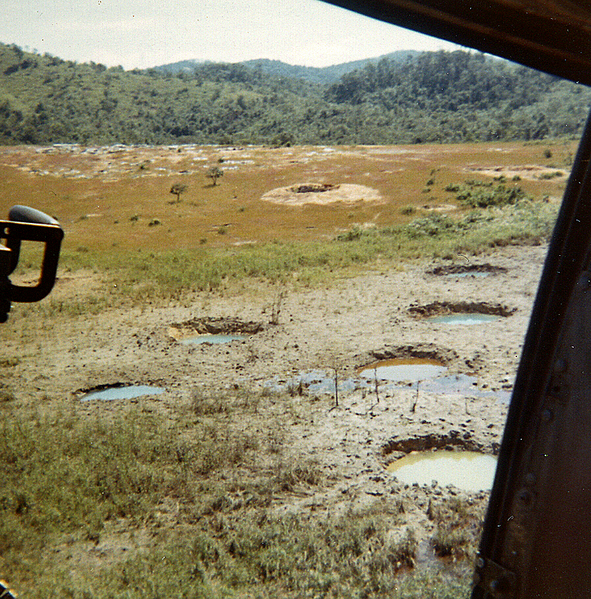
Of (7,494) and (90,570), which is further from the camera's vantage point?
(7,494)

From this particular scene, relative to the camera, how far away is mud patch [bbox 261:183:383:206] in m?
27.9

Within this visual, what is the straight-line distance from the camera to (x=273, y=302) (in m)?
11.5

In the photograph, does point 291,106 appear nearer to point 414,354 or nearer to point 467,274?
point 467,274

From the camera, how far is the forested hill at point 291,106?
159 feet

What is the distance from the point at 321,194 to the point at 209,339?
20.5 meters

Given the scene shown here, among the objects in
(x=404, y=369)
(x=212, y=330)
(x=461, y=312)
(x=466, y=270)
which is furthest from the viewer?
(x=466, y=270)

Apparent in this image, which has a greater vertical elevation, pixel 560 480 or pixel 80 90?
pixel 80 90

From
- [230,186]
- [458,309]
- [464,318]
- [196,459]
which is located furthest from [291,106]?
[196,459]

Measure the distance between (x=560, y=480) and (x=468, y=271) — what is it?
13250mm

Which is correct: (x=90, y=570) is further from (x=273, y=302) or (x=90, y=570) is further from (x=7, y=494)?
(x=273, y=302)

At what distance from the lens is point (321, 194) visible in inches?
1141

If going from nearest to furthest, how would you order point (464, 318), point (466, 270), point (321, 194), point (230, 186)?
point (464, 318) → point (466, 270) → point (321, 194) → point (230, 186)

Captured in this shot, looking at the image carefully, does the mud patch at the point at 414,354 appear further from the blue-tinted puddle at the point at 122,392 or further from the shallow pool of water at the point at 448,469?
the blue-tinted puddle at the point at 122,392

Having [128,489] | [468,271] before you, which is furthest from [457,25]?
[468,271]
